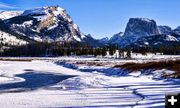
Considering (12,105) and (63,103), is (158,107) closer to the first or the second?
(63,103)

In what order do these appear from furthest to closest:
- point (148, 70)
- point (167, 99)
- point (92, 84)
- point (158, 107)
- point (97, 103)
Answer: point (148, 70) → point (92, 84) → point (97, 103) → point (158, 107) → point (167, 99)

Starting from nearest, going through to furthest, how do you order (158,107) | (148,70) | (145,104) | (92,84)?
(158,107) → (145,104) → (92,84) → (148,70)

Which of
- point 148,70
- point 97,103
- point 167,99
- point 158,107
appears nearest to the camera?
point 167,99

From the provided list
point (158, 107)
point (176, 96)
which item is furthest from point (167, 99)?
point (158, 107)

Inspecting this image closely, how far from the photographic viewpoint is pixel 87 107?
1712 cm

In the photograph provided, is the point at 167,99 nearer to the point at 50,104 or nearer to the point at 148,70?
the point at 50,104

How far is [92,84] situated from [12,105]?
13.7m

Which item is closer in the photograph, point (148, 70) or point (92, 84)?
point (92, 84)

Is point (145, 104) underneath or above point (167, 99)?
underneath

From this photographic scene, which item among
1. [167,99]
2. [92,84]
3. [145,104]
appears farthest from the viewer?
[92,84]

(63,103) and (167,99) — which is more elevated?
(167,99)

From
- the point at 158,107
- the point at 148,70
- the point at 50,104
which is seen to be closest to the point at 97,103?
the point at 50,104

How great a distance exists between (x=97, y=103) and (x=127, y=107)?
8.40 ft

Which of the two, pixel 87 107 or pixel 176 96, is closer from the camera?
pixel 176 96
